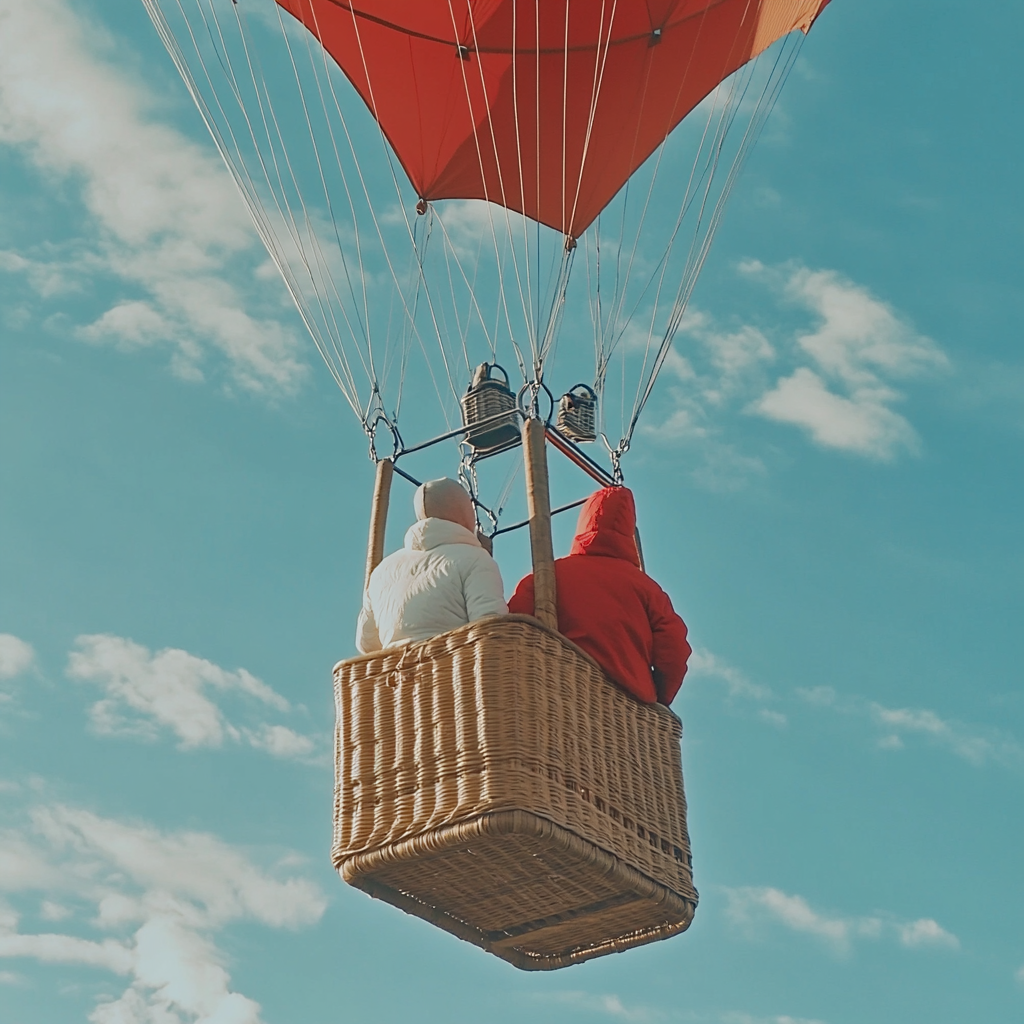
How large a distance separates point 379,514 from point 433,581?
2.39ft

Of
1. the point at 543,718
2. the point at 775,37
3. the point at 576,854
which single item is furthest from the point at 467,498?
the point at 775,37

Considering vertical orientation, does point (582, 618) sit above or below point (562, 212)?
below

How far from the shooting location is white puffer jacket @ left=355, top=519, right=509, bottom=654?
5309 millimetres

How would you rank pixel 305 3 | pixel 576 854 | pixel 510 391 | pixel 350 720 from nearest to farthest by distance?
pixel 576 854 → pixel 350 720 → pixel 510 391 → pixel 305 3

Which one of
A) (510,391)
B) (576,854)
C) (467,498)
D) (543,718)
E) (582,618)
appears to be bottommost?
(576,854)

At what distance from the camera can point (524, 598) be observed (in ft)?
17.9

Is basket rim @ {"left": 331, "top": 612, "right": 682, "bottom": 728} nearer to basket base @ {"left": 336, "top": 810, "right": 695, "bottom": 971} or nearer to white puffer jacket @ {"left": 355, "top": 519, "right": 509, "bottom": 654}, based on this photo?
white puffer jacket @ {"left": 355, "top": 519, "right": 509, "bottom": 654}

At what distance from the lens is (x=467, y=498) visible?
5.67 meters

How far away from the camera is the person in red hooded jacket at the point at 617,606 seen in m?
5.41

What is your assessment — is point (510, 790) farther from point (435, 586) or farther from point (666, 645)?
point (666, 645)

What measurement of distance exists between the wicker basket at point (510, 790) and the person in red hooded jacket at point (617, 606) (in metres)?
0.10

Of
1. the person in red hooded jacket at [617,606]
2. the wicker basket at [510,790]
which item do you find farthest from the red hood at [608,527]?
the wicker basket at [510,790]

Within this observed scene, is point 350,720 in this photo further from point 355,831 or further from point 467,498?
point 467,498

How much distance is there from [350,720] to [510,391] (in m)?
1.48
